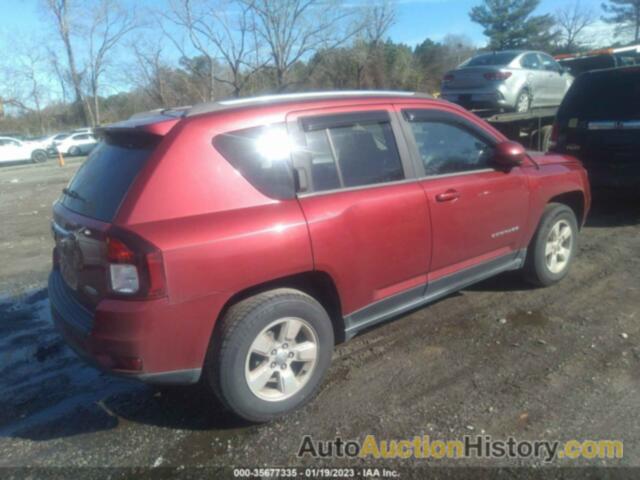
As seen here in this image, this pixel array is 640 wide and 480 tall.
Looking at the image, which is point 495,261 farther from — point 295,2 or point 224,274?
point 295,2

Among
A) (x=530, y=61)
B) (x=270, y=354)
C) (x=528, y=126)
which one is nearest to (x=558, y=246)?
(x=270, y=354)

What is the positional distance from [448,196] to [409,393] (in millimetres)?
1404

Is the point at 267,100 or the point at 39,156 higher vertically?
the point at 39,156

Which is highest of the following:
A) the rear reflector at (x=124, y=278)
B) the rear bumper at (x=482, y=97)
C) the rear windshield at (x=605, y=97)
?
the rear bumper at (x=482, y=97)

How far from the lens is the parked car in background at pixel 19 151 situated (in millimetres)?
27984

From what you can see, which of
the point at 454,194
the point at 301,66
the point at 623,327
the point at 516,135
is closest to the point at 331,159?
the point at 454,194

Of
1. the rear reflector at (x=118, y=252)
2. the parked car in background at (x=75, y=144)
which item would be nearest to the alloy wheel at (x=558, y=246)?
the rear reflector at (x=118, y=252)

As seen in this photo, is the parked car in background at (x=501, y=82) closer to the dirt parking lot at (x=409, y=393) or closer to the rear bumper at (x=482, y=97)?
the rear bumper at (x=482, y=97)

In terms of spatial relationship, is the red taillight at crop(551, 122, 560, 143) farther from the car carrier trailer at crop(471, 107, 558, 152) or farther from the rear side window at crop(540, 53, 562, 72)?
the rear side window at crop(540, 53, 562, 72)

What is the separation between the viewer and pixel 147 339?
2.48 m

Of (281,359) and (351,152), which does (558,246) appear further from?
(281,359)

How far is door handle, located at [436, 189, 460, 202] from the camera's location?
349cm

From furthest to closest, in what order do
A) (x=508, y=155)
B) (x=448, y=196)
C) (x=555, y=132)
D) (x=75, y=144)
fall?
(x=75, y=144), (x=555, y=132), (x=508, y=155), (x=448, y=196)

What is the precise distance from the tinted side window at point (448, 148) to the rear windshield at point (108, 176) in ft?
6.22
